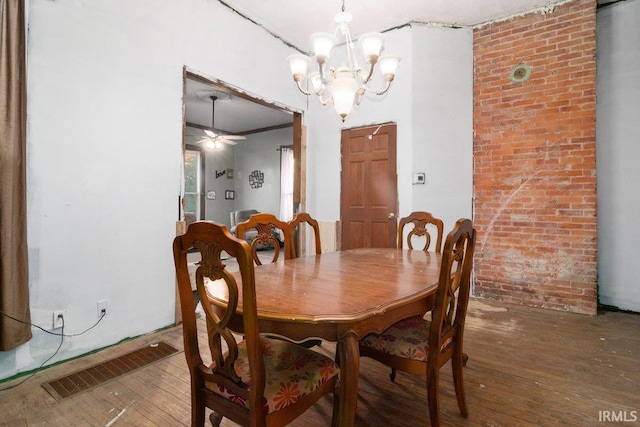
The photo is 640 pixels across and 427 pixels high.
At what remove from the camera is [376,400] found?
5.86 feet

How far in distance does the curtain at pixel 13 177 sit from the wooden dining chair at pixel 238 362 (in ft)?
4.72

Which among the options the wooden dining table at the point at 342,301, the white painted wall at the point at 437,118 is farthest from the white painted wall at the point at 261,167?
the wooden dining table at the point at 342,301

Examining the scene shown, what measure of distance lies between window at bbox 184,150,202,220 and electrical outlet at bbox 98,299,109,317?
18.2 feet

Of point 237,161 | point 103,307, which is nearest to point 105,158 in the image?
point 103,307

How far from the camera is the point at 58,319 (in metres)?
2.14

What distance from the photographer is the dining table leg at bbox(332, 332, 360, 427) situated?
1120mm

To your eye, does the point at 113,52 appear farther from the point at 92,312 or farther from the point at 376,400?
the point at 376,400

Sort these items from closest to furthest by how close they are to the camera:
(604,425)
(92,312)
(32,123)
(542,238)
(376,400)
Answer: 1. (604,425)
2. (376,400)
3. (32,123)
4. (92,312)
5. (542,238)

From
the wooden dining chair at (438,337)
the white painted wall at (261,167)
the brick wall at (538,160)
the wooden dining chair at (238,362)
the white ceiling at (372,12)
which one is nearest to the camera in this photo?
the wooden dining chair at (238,362)

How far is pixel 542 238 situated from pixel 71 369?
13.7ft

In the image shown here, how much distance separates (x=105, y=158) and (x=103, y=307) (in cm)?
108

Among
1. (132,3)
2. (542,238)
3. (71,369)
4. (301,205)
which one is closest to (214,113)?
(301,205)

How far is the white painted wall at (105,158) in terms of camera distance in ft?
6.82

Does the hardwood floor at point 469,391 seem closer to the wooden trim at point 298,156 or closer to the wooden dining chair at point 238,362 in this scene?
the wooden dining chair at point 238,362
